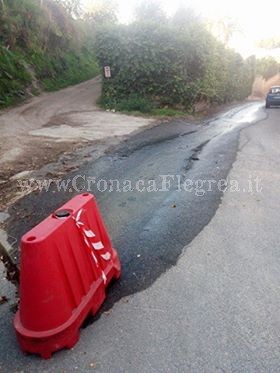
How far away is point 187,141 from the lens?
10680mm

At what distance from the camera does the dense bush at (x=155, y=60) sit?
1711 cm

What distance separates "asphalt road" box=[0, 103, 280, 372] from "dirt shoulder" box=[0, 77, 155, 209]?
1.01 meters

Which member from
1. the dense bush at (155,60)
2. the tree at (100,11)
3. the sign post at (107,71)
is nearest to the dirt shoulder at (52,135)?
the sign post at (107,71)

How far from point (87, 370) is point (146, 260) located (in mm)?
1553

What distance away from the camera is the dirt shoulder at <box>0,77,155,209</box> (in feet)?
24.3

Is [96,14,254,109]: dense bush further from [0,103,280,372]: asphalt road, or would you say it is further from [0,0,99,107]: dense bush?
[0,103,280,372]: asphalt road

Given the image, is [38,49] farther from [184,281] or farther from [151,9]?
[184,281]

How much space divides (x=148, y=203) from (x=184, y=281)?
7.53 ft

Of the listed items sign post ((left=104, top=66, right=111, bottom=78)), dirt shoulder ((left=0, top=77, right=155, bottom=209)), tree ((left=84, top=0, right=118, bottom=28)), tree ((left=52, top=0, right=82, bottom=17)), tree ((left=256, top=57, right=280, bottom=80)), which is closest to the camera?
dirt shoulder ((left=0, top=77, right=155, bottom=209))

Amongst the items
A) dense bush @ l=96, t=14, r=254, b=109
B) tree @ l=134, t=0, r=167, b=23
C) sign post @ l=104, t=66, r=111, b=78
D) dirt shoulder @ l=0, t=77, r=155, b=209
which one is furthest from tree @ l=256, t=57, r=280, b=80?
dirt shoulder @ l=0, t=77, r=155, b=209

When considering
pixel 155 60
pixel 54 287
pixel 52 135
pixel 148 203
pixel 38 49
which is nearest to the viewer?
pixel 54 287

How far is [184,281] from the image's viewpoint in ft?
11.3

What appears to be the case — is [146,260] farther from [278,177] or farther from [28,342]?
[278,177]

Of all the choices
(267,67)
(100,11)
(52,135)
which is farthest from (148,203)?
(267,67)
